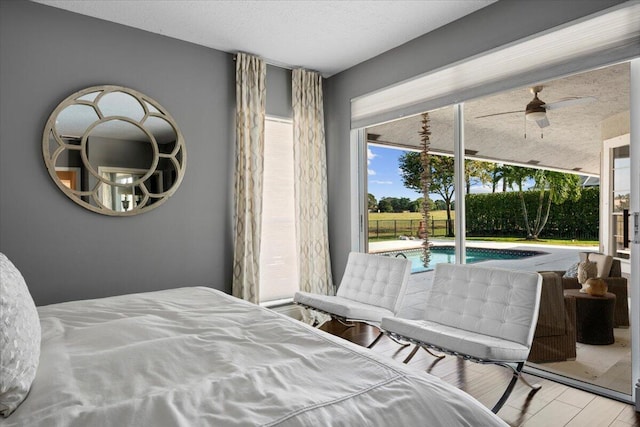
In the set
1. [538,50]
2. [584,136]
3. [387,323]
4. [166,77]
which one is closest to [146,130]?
[166,77]

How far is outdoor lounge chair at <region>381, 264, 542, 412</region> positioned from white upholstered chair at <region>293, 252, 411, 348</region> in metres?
0.34

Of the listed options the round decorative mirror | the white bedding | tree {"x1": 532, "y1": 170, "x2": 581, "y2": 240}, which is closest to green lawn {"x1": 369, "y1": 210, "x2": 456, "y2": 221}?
tree {"x1": 532, "y1": 170, "x2": 581, "y2": 240}

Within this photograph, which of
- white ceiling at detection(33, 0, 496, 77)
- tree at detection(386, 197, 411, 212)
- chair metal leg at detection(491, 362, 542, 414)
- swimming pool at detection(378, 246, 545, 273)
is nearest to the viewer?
chair metal leg at detection(491, 362, 542, 414)

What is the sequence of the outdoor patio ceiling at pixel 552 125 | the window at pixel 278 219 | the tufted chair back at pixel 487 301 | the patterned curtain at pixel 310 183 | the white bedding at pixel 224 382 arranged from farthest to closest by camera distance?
the patterned curtain at pixel 310 183 → the window at pixel 278 219 → the outdoor patio ceiling at pixel 552 125 → the tufted chair back at pixel 487 301 → the white bedding at pixel 224 382

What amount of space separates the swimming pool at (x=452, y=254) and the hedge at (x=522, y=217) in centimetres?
14

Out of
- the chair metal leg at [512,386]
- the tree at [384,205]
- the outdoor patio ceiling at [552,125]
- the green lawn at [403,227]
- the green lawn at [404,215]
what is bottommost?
the chair metal leg at [512,386]

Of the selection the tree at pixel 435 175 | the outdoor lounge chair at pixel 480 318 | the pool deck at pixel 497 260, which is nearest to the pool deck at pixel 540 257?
the pool deck at pixel 497 260

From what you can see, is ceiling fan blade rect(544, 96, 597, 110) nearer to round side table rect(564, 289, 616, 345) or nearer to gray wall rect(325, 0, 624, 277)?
gray wall rect(325, 0, 624, 277)

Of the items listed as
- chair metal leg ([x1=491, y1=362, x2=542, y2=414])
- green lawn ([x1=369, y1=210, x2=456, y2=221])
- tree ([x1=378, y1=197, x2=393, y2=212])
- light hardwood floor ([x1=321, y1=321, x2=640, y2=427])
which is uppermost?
tree ([x1=378, y1=197, x2=393, y2=212])

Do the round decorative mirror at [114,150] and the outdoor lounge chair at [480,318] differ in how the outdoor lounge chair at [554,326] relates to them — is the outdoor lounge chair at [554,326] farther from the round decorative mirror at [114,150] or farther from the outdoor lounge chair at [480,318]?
the round decorative mirror at [114,150]

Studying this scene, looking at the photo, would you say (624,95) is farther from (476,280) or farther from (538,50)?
(476,280)

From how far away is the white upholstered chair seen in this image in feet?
10.2

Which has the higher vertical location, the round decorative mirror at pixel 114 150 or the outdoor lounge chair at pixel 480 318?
the round decorative mirror at pixel 114 150

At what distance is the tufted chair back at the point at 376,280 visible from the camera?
3343 mm
